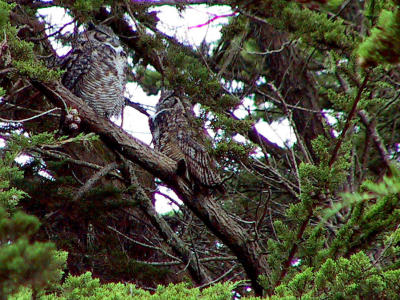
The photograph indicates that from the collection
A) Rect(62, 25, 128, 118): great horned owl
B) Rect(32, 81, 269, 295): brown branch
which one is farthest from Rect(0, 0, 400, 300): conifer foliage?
Rect(62, 25, 128, 118): great horned owl

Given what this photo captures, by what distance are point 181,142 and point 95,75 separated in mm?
970

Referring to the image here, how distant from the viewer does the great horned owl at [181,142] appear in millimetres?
3959

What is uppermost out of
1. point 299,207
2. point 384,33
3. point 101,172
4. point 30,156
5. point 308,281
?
point 30,156

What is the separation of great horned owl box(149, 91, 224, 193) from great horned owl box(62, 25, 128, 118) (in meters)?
0.40

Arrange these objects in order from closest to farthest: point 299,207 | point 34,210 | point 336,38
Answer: point 336,38
point 299,207
point 34,210

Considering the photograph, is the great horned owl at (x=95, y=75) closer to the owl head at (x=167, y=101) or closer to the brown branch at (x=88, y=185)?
the owl head at (x=167, y=101)

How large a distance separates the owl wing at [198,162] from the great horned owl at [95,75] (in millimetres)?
711

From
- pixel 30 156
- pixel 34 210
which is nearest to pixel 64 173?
pixel 30 156

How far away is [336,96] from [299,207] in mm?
627

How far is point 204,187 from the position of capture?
3.94 m

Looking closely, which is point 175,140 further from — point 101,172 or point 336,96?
point 336,96

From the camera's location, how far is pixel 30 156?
3.82 meters

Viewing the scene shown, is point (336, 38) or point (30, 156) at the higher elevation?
point (30, 156)

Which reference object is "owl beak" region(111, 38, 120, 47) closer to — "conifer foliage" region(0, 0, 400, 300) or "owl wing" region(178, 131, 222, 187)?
"conifer foliage" region(0, 0, 400, 300)
